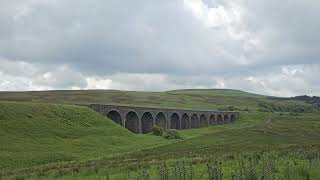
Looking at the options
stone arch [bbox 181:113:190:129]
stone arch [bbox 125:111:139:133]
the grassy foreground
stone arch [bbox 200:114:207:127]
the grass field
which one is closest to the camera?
the grass field

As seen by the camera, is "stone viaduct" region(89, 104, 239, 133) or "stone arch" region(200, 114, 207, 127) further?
"stone arch" region(200, 114, 207, 127)

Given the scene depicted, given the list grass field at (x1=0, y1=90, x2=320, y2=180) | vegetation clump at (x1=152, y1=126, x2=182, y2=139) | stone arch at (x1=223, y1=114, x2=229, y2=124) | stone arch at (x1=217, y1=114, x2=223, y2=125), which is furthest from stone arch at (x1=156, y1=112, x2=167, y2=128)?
stone arch at (x1=223, y1=114, x2=229, y2=124)

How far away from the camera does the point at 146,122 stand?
105m

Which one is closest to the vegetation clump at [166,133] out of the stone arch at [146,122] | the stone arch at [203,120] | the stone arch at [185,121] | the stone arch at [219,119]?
the stone arch at [146,122]

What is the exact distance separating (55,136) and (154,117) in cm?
4455

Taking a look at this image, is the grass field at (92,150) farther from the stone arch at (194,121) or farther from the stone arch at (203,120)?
the stone arch at (203,120)

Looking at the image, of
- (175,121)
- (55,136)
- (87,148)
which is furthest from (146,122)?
(87,148)

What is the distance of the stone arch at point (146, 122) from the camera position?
337 feet

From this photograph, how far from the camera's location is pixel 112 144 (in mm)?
64625

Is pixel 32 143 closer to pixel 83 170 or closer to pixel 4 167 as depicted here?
pixel 4 167

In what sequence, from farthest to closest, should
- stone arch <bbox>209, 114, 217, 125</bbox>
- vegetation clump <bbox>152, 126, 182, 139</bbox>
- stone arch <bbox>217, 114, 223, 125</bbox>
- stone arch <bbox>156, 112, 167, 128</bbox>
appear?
stone arch <bbox>217, 114, 223, 125</bbox> < stone arch <bbox>209, 114, 217, 125</bbox> < stone arch <bbox>156, 112, 167, 128</bbox> < vegetation clump <bbox>152, 126, 182, 139</bbox>

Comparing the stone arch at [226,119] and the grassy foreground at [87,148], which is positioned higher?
the stone arch at [226,119]

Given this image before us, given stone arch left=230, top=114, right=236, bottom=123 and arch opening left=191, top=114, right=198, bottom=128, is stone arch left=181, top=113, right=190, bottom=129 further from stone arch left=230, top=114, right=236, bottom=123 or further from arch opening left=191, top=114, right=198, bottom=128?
stone arch left=230, top=114, right=236, bottom=123

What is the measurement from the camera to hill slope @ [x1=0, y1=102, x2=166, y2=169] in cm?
5212
